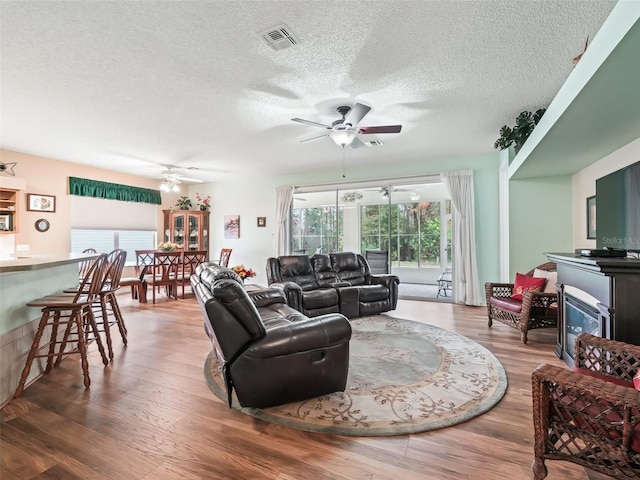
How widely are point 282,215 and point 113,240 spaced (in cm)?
375

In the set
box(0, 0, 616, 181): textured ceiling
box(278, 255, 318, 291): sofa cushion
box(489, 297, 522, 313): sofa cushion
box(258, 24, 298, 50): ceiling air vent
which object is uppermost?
box(0, 0, 616, 181): textured ceiling

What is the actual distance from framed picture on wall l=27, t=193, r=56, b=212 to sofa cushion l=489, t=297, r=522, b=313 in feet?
24.5

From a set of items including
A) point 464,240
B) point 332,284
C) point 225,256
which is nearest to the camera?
point 332,284

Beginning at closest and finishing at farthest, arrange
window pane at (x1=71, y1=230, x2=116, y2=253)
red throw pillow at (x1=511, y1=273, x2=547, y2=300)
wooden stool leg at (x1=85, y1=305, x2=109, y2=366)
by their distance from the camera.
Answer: wooden stool leg at (x1=85, y1=305, x2=109, y2=366), red throw pillow at (x1=511, y1=273, x2=547, y2=300), window pane at (x1=71, y1=230, x2=116, y2=253)

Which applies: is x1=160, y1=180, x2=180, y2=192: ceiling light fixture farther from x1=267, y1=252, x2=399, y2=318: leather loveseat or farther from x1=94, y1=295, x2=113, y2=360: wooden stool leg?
x1=94, y1=295, x2=113, y2=360: wooden stool leg

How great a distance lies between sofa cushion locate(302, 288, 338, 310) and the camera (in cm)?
421

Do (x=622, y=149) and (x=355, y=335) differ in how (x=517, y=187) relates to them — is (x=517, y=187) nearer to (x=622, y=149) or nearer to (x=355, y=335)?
(x=622, y=149)

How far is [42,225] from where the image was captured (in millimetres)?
5484

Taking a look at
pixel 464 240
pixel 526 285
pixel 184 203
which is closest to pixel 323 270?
pixel 464 240

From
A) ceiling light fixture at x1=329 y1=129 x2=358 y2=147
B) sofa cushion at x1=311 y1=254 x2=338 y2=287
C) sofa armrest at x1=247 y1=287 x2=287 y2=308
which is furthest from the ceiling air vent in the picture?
sofa cushion at x1=311 y1=254 x2=338 y2=287

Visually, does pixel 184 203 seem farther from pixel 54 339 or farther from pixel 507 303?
pixel 507 303

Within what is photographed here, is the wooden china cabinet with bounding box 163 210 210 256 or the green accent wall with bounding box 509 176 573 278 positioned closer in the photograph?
the green accent wall with bounding box 509 176 573 278

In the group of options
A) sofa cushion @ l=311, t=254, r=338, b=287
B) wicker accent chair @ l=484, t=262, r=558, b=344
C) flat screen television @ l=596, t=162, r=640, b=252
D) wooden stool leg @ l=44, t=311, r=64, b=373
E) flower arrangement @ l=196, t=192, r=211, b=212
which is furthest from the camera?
flower arrangement @ l=196, t=192, r=211, b=212

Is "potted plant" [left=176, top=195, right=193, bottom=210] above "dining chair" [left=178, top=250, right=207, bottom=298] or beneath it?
above
